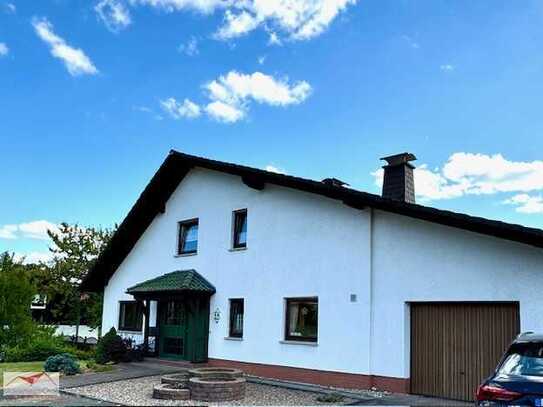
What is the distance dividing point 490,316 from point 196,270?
9.54 metres

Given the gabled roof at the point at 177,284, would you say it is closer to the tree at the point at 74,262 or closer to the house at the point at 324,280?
the house at the point at 324,280

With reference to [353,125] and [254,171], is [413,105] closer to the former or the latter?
[353,125]

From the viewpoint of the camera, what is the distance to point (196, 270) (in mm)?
18156

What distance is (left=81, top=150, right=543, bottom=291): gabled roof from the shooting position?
10.8 m

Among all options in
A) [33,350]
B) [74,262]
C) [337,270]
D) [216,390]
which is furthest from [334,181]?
[74,262]

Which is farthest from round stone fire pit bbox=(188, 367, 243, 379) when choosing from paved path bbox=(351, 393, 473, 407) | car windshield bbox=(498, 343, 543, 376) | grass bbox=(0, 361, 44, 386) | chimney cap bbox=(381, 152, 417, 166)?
car windshield bbox=(498, 343, 543, 376)

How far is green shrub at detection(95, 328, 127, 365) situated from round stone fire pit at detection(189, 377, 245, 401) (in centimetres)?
689

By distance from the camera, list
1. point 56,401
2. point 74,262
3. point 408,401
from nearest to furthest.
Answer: point 408,401
point 56,401
point 74,262

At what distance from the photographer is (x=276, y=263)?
1555 cm

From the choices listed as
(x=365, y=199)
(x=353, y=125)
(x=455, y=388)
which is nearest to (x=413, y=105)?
(x=353, y=125)

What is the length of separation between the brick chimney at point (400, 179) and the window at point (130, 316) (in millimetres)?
9818

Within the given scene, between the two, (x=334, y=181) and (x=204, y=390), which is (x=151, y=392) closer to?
(x=204, y=390)

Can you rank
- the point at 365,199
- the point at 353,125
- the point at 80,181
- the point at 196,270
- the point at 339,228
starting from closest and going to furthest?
the point at 365,199 < the point at 339,228 < the point at 353,125 < the point at 196,270 < the point at 80,181

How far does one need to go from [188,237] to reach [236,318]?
3.76 metres
